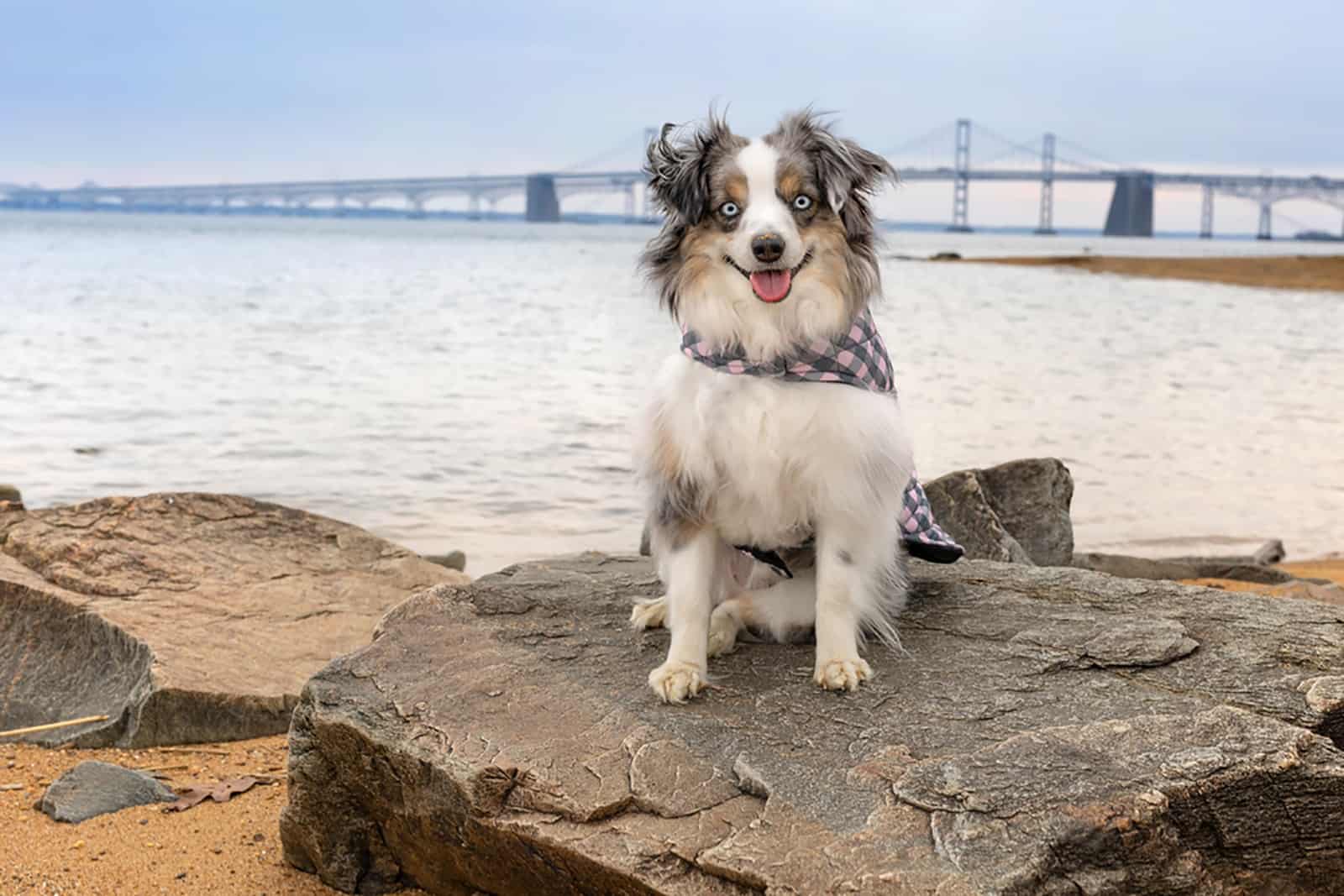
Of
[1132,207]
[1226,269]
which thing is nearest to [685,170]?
[1226,269]

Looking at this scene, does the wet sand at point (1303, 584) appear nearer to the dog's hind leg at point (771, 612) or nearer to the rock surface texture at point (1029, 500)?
the rock surface texture at point (1029, 500)

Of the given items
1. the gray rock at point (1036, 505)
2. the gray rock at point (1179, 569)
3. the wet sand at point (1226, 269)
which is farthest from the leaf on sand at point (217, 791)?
the wet sand at point (1226, 269)

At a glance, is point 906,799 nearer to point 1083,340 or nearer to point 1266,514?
point 1266,514

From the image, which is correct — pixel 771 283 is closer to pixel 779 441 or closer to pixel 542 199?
pixel 779 441

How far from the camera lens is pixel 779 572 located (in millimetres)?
3309

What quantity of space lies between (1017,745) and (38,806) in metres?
2.37

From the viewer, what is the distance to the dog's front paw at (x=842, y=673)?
2912 millimetres

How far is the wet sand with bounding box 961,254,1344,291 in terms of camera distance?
1326 inches

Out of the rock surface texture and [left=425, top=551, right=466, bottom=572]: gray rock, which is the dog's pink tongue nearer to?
the rock surface texture

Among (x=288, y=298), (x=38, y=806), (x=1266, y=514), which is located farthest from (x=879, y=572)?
(x=288, y=298)

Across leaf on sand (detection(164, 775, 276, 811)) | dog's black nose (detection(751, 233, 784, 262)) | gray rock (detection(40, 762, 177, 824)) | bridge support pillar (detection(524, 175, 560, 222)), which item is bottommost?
leaf on sand (detection(164, 775, 276, 811))

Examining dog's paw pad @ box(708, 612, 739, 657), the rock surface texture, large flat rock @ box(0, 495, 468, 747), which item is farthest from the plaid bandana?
the rock surface texture

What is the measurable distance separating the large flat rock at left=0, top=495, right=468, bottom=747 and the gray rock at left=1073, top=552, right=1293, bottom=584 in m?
3.11

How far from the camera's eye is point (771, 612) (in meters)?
3.31
